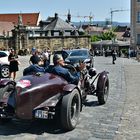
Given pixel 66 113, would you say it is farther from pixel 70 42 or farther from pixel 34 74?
pixel 70 42

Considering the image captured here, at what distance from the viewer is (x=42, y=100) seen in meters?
8.10

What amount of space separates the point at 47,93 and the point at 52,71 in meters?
0.91

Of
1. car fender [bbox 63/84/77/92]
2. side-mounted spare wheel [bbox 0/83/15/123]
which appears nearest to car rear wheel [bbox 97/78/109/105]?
car fender [bbox 63/84/77/92]

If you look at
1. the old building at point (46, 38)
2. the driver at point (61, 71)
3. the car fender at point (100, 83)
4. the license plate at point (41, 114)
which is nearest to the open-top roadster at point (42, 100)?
the license plate at point (41, 114)

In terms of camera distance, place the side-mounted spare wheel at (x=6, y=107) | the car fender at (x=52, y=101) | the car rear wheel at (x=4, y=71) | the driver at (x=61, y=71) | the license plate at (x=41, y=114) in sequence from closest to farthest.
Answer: the license plate at (x=41, y=114), the car fender at (x=52, y=101), the side-mounted spare wheel at (x=6, y=107), the driver at (x=61, y=71), the car rear wheel at (x=4, y=71)

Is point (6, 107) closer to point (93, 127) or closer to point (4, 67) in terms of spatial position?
point (93, 127)

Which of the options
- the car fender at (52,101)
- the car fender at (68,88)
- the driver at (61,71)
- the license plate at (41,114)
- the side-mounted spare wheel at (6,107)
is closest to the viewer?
the license plate at (41,114)

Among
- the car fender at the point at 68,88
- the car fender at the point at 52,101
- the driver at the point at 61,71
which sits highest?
the driver at the point at 61,71

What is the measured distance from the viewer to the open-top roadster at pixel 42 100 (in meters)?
7.85

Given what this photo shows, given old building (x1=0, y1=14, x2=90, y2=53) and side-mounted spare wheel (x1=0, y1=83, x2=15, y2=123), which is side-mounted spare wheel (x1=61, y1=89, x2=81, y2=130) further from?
old building (x1=0, y1=14, x2=90, y2=53)

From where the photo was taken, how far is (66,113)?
8.05m

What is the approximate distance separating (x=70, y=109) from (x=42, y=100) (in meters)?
0.64

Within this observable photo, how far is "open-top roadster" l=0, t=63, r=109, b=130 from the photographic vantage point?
785 centimetres

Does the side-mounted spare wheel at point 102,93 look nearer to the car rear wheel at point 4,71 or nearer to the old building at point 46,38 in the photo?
the car rear wheel at point 4,71
